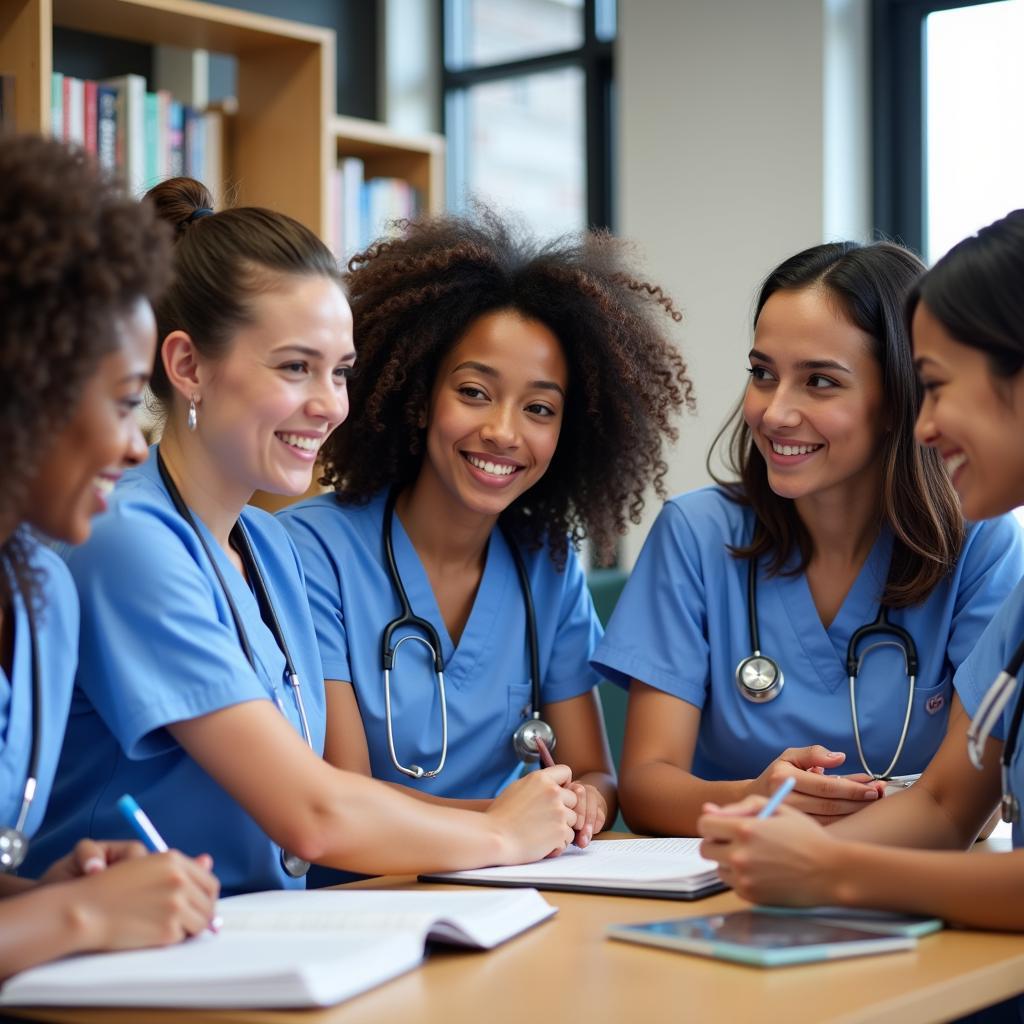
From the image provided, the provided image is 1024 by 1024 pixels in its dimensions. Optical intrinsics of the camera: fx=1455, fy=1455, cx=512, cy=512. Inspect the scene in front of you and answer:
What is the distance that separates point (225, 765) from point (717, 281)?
248 centimetres

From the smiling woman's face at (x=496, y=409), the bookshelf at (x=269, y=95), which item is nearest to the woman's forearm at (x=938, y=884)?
the smiling woman's face at (x=496, y=409)

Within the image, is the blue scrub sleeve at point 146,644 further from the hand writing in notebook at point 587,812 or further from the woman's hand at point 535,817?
the hand writing in notebook at point 587,812

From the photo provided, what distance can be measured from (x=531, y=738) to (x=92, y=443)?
3.11 feet

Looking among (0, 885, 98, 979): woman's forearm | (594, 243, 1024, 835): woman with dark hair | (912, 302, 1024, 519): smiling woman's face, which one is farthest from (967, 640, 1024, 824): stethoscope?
(0, 885, 98, 979): woman's forearm

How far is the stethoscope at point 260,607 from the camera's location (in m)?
1.55

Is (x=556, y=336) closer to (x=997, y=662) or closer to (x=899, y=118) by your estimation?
(x=997, y=662)

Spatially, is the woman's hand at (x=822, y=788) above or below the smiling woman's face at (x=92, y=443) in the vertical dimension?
below

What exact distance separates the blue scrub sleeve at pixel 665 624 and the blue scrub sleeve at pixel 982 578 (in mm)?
292

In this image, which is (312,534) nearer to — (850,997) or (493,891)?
(493,891)

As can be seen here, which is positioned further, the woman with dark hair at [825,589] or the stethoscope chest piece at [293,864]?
the woman with dark hair at [825,589]

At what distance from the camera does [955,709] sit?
1699 mm

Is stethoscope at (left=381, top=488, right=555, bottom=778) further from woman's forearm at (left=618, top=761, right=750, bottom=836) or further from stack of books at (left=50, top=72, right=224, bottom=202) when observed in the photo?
stack of books at (left=50, top=72, right=224, bottom=202)

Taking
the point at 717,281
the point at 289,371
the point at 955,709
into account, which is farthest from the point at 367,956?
the point at 717,281

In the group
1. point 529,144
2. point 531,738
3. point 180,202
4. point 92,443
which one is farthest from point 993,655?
point 529,144
